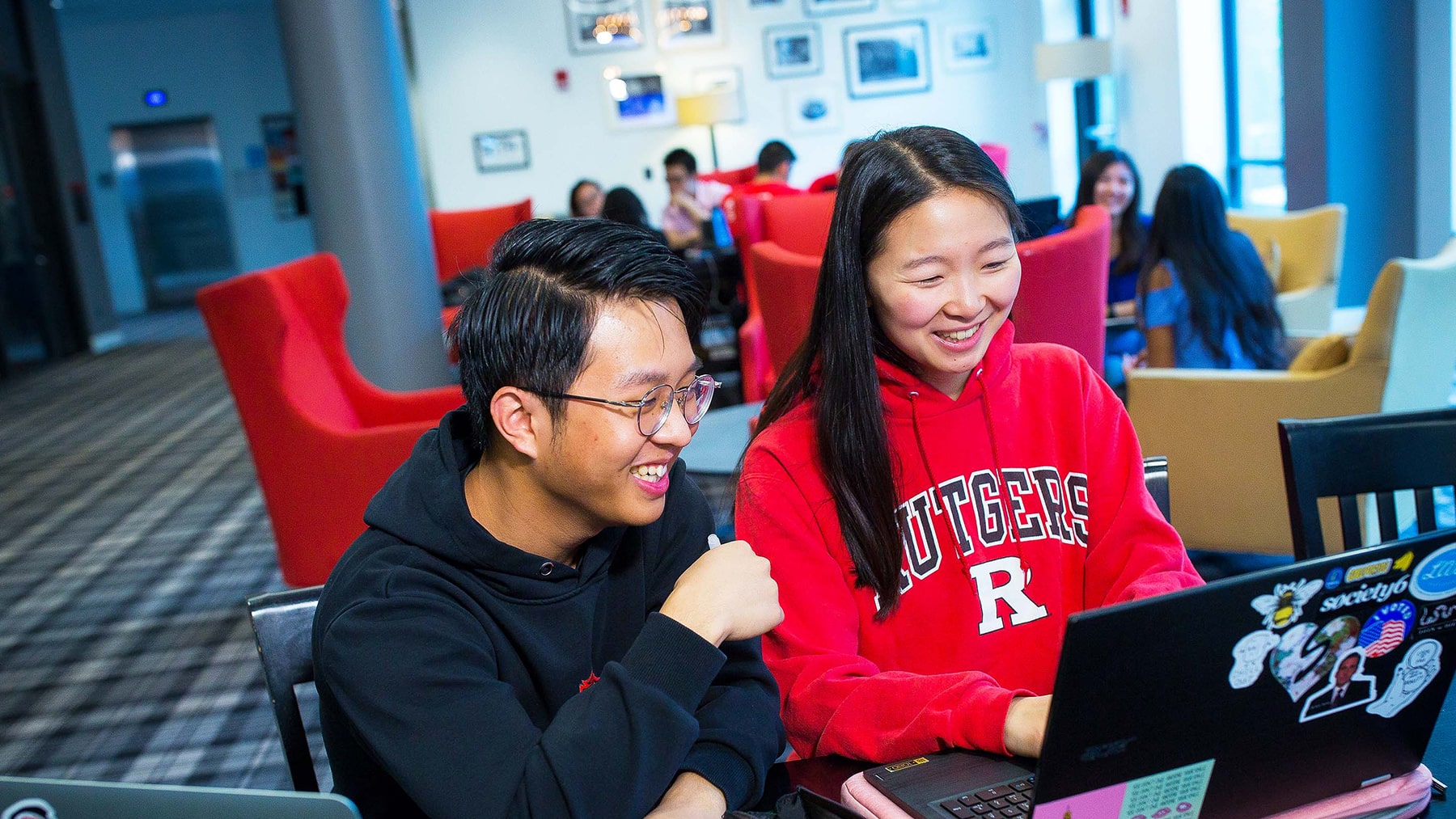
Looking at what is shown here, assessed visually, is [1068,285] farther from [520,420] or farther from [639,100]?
[639,100]

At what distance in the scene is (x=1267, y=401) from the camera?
116 inches

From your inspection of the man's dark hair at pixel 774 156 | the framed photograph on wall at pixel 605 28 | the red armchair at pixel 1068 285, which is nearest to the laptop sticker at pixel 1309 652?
the red armchair at pixel 1068 285

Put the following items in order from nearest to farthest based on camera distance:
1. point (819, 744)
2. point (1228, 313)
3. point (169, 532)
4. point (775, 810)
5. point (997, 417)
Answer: point (775, 810)
point (819, 744)
point (997, 417)
point (1228, 313)
point (169, 532)

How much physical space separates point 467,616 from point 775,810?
33 centimetres

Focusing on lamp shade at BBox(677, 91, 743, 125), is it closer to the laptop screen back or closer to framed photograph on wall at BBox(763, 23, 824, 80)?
framed photograph on wall at BBox(763, 23, 824, 80)

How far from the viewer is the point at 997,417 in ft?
4.67

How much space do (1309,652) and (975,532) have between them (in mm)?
587

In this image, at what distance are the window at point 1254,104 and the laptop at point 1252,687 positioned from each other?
274 inches

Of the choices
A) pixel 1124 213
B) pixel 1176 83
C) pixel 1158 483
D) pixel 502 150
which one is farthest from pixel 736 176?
pixel 1158 483

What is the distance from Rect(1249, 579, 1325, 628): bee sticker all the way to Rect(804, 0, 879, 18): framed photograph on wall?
9791mm

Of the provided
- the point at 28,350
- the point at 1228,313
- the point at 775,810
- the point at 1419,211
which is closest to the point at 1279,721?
the point at 775,810

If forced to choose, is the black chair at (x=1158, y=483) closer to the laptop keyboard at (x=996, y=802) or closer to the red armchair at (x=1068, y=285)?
the laptop keyboard at (x=996, y=802)

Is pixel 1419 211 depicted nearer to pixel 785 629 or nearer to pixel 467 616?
pixel 785 629

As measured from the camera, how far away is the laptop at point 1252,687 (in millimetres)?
754
